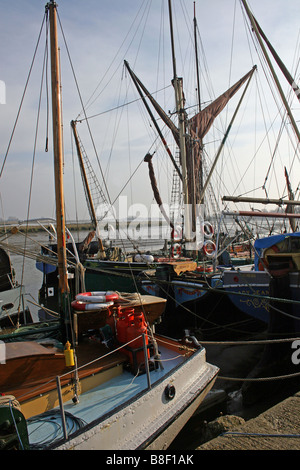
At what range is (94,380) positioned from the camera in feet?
18.5

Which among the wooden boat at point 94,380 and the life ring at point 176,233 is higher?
the life ring at point 176,233

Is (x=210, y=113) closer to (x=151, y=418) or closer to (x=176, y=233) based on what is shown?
(x=176, y=233)

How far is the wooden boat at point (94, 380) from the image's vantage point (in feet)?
14.1

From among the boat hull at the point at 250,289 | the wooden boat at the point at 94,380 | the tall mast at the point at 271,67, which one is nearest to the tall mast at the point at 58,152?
the wooden boat at the point at 94,380

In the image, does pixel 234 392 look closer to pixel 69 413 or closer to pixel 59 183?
pixel 69 413

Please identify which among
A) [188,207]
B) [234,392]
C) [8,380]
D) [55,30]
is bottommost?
[234,392]

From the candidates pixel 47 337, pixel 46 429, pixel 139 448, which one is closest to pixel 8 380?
pixel 46 429

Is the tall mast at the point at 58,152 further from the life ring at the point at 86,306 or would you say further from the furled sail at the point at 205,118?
the furled sail at the point at 205,118

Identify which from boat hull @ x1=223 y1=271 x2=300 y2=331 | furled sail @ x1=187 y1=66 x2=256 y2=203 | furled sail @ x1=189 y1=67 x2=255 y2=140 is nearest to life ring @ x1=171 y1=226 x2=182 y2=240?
→ furled sail @ x1=187 y1=66 x2=256 y2=203

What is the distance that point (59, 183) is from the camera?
6371mm

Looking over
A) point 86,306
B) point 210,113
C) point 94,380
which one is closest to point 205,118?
point 210,113

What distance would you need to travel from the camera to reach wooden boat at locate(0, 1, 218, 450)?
431 centimetres

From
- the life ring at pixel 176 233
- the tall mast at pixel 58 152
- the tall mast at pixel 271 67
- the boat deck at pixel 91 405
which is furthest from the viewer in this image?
the life ring at pixel 176 233
